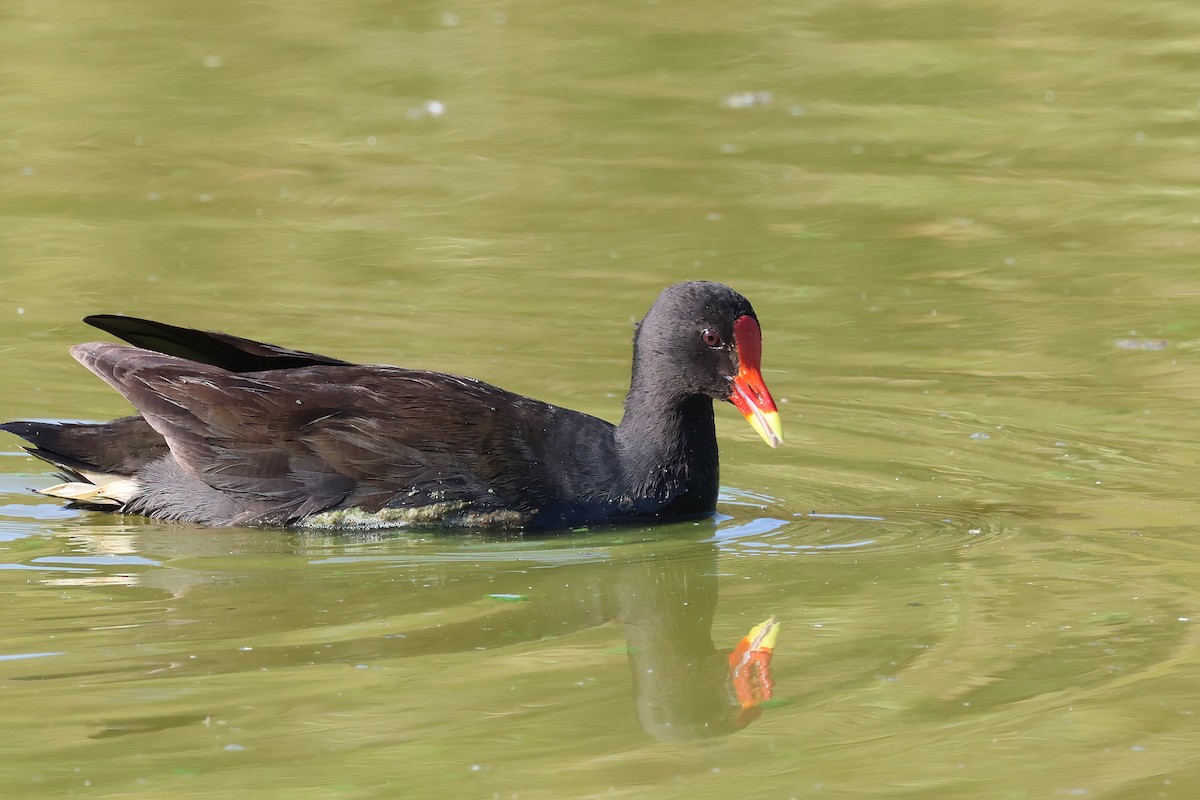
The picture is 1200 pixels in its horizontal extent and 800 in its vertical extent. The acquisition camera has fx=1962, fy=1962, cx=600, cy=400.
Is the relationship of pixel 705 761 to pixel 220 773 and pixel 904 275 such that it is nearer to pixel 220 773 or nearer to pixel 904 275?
pixel 220 773

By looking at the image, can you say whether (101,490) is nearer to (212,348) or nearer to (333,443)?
(212,348)

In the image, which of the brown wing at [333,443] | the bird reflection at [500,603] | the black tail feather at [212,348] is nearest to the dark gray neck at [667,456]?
the bird reflection at [500,603]

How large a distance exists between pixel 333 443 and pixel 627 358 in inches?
98.0

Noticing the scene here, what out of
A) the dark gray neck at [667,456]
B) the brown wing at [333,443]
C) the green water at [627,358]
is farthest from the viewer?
the dark gray neck at [667,456]

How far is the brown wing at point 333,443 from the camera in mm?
6672

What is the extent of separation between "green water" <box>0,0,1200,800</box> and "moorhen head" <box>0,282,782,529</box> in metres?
0.18

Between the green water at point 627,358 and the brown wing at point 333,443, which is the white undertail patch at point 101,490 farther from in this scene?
the brown wing at point 333,443

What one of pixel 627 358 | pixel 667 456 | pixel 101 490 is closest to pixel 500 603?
pixel 667 456

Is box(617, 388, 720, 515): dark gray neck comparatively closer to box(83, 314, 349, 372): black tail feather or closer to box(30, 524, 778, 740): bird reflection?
A: box(30, 524, 778, 740): bird reflection

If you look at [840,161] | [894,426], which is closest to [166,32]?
[840,161]

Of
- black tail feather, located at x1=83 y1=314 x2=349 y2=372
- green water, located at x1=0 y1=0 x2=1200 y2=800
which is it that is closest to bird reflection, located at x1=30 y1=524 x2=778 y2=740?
green water, located at x1=0 y1=0 x2=1200 y2=800

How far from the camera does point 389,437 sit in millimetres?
6695

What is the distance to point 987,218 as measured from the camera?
37.2 ft

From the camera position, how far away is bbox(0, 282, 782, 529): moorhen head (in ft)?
21.9
